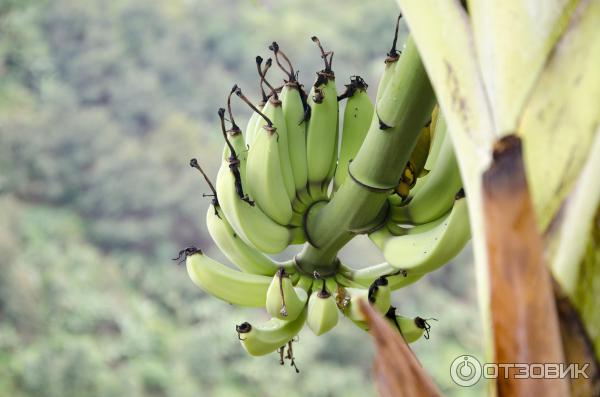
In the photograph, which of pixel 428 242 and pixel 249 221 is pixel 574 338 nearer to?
pixel 428 242

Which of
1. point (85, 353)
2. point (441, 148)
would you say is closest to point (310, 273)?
point (441, 148)

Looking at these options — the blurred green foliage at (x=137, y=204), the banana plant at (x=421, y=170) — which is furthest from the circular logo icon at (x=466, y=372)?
the blurred green foliage at (x=137, y=204)

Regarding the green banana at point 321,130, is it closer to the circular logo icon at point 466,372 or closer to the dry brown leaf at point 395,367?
the circular logo icon at point 466,372

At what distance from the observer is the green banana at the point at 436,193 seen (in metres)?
0.64

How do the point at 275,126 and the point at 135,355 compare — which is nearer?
the point at 275,126

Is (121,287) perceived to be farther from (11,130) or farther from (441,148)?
(441,148)

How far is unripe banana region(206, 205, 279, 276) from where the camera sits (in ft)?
2.42

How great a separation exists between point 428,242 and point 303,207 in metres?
0.13

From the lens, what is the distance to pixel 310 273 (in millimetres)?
712

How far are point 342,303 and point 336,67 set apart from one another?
1177cm

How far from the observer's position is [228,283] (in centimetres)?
72

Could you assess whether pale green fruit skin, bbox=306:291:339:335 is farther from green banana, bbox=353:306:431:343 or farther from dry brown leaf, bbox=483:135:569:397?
dry brown leaf, bbox=483:135:569:397

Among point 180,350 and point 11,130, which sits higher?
point 11,130

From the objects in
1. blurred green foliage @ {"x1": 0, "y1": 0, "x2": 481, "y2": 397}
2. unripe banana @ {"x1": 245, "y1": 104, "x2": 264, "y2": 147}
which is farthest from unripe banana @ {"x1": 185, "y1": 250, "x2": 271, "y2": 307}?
blurred green foliage @ {"x1": 0, "y1": 0, "x2": 481, "y2": 397}
